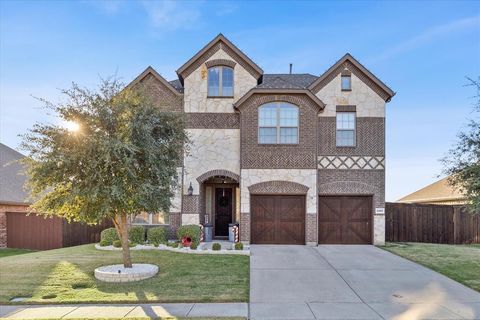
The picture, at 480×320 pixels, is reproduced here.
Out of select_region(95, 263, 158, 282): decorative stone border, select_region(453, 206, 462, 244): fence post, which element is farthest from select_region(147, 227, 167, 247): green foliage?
select_region(453, 206, 462, 244): fence post

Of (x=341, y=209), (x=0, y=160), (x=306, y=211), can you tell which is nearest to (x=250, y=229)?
(x=306, y=211)

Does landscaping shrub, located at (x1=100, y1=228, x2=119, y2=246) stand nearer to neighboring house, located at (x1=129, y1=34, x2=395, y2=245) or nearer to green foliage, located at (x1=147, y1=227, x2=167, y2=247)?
green foliage, located at (x1=147, y1=227, x2=167, y2=247)

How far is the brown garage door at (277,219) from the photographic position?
1705 centimetres

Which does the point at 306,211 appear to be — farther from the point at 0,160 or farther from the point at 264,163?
the point at 0,160

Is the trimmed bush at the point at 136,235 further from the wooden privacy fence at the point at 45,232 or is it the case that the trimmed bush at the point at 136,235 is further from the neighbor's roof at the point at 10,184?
the neighbor's roof at the point at 10,184

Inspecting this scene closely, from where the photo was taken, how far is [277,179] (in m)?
16.9

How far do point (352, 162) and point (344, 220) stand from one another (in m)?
2.70

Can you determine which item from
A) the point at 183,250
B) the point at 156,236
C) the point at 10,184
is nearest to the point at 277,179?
the point at 183,250

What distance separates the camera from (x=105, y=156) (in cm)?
996

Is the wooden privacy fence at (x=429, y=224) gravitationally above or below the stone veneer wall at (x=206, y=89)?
below

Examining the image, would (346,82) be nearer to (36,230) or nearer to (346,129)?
(346,129)

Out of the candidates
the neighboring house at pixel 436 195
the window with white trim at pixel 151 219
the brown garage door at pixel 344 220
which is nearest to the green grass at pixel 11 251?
the window with white trim at pixel 151 219

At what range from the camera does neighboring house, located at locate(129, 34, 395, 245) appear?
16922mm

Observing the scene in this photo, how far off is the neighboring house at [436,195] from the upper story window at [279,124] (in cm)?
1178
